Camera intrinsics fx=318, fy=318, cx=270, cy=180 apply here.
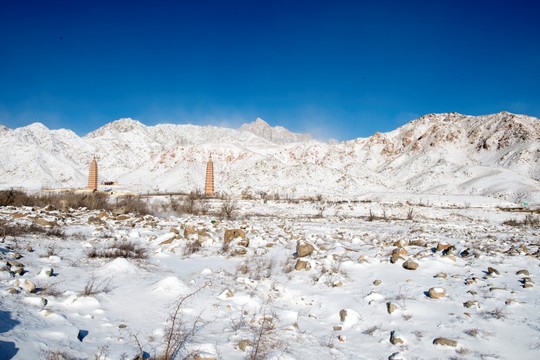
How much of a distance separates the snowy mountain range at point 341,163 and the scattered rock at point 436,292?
35.4 metres

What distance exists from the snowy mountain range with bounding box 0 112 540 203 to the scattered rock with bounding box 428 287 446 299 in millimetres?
35444

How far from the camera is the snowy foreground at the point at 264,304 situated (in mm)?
3090

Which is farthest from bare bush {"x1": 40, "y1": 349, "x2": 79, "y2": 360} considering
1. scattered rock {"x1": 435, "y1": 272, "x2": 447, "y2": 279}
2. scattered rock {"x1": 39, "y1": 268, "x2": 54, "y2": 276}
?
scattered rock {"x1": 435, "y1": 272, "x2": 447, "y2": 279}

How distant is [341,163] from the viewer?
64312 mm

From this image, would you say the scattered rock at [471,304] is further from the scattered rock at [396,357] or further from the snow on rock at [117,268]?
the snow on rock at [117,268]

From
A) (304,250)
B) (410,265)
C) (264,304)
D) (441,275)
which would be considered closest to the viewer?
(264,304)

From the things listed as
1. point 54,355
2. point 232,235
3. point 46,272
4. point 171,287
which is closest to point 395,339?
point 171,287

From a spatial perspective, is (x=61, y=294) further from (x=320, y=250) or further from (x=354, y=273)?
(x=320, y=250)

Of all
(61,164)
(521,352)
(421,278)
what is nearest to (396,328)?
(521,352)

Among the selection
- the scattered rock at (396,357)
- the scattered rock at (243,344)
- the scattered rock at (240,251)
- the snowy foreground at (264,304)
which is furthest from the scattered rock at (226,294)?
the scattered rock at (240,251)

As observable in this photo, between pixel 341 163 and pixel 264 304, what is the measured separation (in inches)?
2440

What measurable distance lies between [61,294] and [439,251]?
7.08 m

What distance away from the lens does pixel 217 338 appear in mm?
3283

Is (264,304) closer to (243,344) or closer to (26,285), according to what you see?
(243,344)
